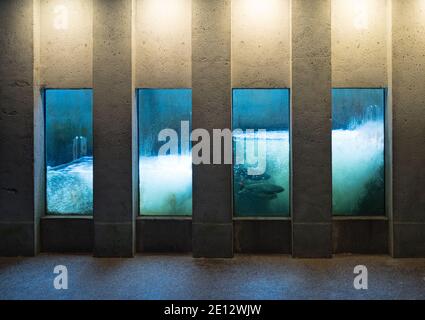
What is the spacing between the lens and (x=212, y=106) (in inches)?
440

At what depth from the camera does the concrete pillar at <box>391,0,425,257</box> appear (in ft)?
36.4

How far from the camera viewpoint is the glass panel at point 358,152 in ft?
37.8

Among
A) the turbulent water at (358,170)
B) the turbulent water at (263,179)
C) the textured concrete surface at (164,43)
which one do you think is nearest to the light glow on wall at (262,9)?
the textured concrete surface at (164,43)

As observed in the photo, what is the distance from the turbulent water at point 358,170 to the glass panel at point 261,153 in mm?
Result: 1111

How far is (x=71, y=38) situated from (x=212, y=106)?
11.4 ft

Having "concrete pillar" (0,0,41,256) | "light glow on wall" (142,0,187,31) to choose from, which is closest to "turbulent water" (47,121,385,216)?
"concrete pillar" (0,0,41,256)

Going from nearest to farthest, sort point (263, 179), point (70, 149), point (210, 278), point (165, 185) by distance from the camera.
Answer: point (210, 278) → point (263, 179) → point (165, 185) → point (70, 149)

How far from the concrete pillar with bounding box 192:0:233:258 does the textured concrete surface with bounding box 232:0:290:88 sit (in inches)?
14.5

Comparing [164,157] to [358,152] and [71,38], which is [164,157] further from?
[358,152]

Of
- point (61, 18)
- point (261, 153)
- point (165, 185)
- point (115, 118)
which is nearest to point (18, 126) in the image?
point (115, 118)

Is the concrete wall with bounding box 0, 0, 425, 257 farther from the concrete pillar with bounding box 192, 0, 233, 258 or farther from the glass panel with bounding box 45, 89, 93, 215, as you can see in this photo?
the glass panel with bounding box 45, 89, 93, 215

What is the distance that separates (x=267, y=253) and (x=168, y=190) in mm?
2537

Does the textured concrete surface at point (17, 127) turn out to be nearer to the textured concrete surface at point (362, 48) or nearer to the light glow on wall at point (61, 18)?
the light glow on wall at point (61, 18)
